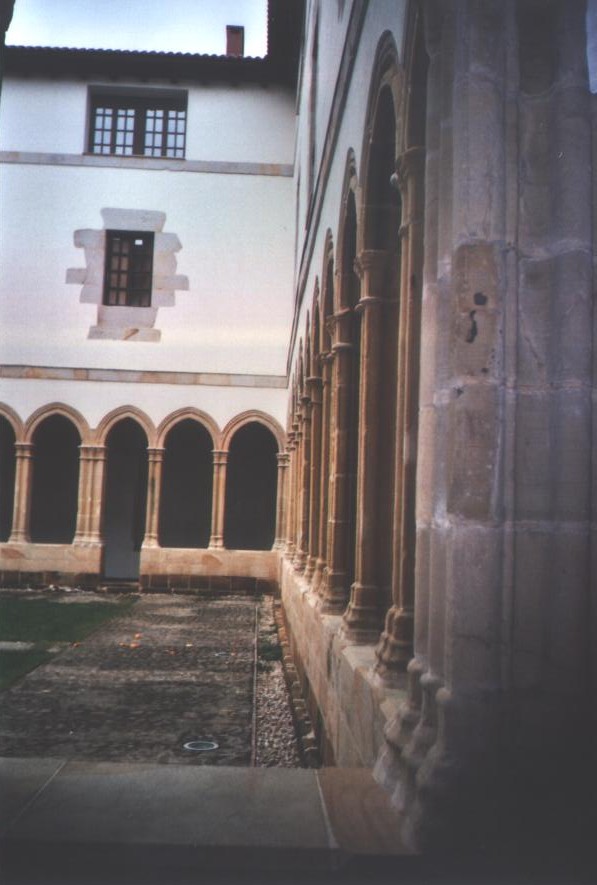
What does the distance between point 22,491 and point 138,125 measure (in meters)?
7.87

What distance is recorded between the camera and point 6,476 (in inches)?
755

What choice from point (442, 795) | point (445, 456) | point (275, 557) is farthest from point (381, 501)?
point (275, 557)

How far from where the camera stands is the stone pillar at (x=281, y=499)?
16.2m

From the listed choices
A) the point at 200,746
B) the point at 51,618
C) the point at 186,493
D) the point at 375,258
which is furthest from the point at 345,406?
the point at 186,493

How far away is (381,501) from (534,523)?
2.78m

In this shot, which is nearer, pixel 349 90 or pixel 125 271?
pixel 349 90

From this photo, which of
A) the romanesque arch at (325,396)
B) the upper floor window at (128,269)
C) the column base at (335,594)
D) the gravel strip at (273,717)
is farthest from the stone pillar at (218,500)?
the column base at (335,594)

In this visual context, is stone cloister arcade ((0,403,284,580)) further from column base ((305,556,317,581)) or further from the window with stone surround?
column base ((305,556,317,581))

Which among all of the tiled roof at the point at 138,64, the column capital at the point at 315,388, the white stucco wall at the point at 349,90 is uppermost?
the tiled roof at the point at 138,64

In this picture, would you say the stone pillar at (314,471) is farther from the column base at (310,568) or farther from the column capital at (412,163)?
the column capital at (412,163)

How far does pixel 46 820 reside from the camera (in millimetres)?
2225

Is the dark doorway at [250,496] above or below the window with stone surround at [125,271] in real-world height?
below

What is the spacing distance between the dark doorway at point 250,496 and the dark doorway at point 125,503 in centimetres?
192

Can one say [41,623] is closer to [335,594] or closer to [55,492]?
[335,594]
